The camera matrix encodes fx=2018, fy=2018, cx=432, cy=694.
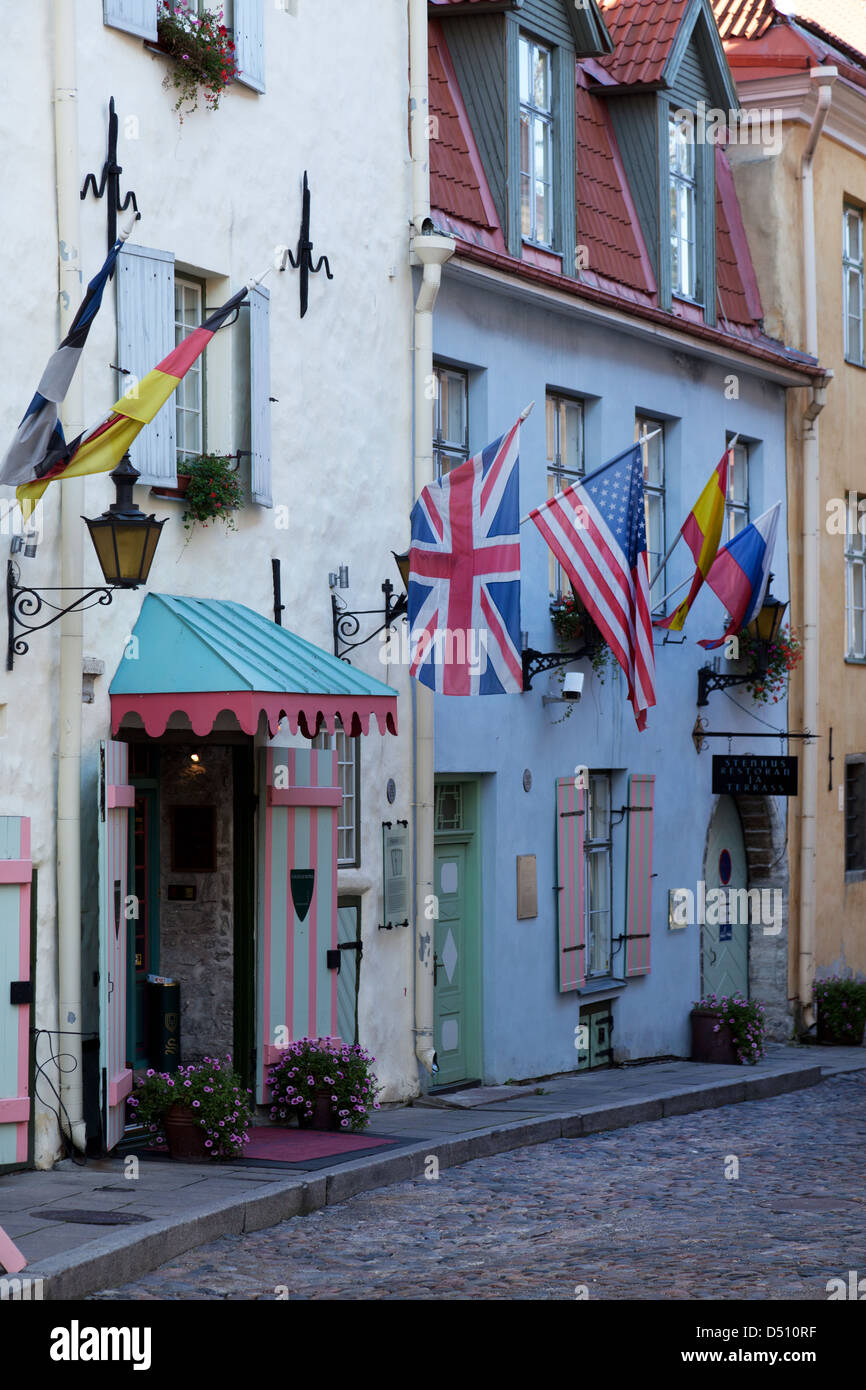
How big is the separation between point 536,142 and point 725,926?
7.32m

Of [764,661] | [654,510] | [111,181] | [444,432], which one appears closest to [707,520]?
[444,432]

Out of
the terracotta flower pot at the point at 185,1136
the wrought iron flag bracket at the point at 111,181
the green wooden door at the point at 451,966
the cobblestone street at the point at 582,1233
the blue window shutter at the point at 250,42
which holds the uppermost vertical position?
the blue window shutter at the point at 250,42

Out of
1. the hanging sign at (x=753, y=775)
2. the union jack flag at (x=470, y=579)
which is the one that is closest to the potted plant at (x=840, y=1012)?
the hanging sign at (x=753, y=775)

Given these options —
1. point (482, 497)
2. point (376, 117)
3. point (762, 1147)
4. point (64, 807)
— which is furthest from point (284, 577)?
point (762, 1147)

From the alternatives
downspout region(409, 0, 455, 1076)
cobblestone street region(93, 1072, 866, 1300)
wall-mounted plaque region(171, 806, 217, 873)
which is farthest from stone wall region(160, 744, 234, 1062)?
downspout region(409, 0, 455, 1076)

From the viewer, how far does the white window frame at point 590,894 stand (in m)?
15.7

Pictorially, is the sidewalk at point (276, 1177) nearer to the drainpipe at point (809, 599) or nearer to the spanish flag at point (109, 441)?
the spanish flag at point (109, 441)

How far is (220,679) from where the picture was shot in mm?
10195

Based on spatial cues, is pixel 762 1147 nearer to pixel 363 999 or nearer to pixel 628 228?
pixel 363 999

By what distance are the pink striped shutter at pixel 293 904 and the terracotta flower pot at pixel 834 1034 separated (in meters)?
8.01

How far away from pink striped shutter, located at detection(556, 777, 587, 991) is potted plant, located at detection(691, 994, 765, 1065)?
1935mm

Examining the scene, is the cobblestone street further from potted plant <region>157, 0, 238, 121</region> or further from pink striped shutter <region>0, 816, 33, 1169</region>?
potted plant <region>157, 0, 238, 121</region>

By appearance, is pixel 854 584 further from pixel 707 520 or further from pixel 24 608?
pixel 24 608

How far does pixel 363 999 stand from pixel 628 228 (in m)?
7.13
